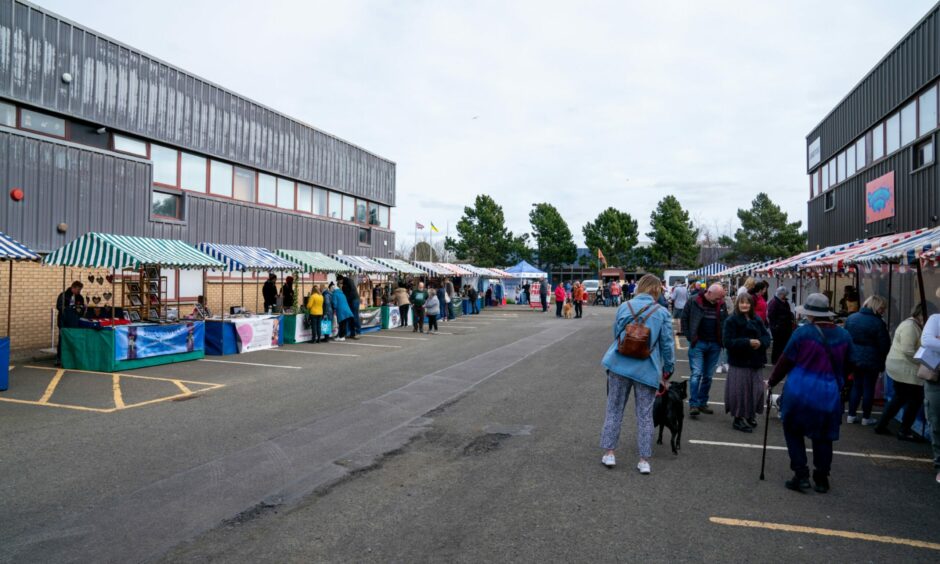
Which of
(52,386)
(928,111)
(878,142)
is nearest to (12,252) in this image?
(52,386)

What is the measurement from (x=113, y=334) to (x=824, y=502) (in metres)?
11.7

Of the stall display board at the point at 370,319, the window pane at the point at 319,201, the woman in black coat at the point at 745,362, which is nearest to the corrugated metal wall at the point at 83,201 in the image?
the window pane at the point at 319,201

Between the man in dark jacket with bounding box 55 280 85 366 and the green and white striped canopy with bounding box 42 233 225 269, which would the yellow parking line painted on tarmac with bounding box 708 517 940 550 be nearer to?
the green and white striped canopy with bounding box 42 233 225 269

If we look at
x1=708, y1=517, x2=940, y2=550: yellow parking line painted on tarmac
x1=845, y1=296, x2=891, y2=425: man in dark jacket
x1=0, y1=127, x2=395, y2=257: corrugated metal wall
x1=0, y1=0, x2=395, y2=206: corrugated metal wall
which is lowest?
x1=708, y1=517, x2=940, y2=550: yellow parking line painted on tarmac

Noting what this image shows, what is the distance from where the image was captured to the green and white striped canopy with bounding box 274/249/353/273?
18.7 meters

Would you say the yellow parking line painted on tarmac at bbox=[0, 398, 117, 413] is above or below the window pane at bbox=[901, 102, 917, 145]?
below

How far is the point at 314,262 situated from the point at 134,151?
591 cm

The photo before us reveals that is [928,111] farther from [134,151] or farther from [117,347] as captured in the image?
[134,151]

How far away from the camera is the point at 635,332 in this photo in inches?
215

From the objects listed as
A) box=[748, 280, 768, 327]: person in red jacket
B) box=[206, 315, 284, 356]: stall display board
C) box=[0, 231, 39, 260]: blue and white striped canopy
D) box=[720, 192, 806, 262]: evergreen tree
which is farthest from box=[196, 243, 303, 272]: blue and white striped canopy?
box=[720, 192, 806, 262]: evergreen tree

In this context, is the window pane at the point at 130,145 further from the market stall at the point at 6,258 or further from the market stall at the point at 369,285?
the market stall at the point at 369,285

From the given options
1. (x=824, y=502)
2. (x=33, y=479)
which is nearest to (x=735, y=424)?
(x=824, y=502)

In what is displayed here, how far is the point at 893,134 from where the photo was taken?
16.3 m

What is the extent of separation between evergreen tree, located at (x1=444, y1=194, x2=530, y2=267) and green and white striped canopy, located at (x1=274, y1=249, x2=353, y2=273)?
40.2m
